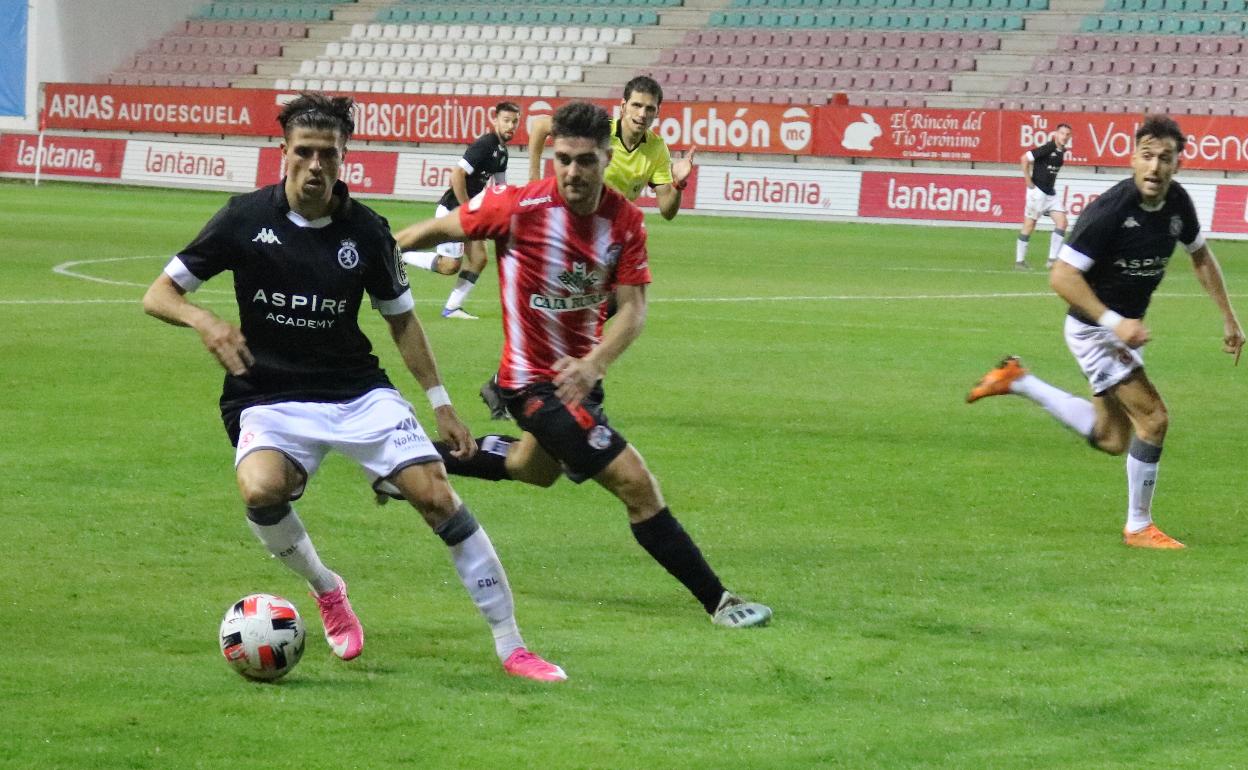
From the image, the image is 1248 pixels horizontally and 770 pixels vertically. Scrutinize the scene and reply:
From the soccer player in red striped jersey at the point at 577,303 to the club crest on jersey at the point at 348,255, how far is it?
2.05ft

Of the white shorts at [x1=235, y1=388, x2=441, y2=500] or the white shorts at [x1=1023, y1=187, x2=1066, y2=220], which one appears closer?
the white shorts at [x1=235, y1=388, x2=441, y2=500]

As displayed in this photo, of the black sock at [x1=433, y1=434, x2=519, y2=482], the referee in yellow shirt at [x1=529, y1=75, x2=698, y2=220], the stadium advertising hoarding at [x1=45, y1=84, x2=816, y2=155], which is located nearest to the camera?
the black sock at [x1=433, y1=434, x2=519, y2=482]

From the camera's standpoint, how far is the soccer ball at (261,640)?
590 centimetres

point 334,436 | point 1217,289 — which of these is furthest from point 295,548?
point 1217,289

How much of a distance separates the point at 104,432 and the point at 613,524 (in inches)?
148

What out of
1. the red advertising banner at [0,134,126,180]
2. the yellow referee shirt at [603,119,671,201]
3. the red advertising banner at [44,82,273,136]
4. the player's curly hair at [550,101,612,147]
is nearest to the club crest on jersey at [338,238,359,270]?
the player's curly hair at [550,101,612,147]

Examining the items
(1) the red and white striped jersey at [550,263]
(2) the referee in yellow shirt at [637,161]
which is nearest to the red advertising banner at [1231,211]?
(2) the referee in yellow shirt at [637,161]

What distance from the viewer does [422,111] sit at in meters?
42.4

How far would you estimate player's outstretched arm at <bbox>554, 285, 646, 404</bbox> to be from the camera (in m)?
6.57

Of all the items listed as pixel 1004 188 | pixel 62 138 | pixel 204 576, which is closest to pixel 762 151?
pixel 1004 188

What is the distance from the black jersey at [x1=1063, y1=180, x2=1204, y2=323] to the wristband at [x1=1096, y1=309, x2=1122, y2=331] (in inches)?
13.3

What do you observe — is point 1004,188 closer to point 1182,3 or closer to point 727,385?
point 1182,3

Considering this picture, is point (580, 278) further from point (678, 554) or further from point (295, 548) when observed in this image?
point (295, 548)

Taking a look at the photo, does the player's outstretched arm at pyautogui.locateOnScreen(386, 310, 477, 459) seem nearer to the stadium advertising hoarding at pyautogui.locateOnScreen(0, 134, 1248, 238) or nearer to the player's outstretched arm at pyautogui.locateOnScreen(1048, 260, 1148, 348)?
the player's outstretched arm at pyautogui.locateOnScreen(1048, 260, 1148, 348)
